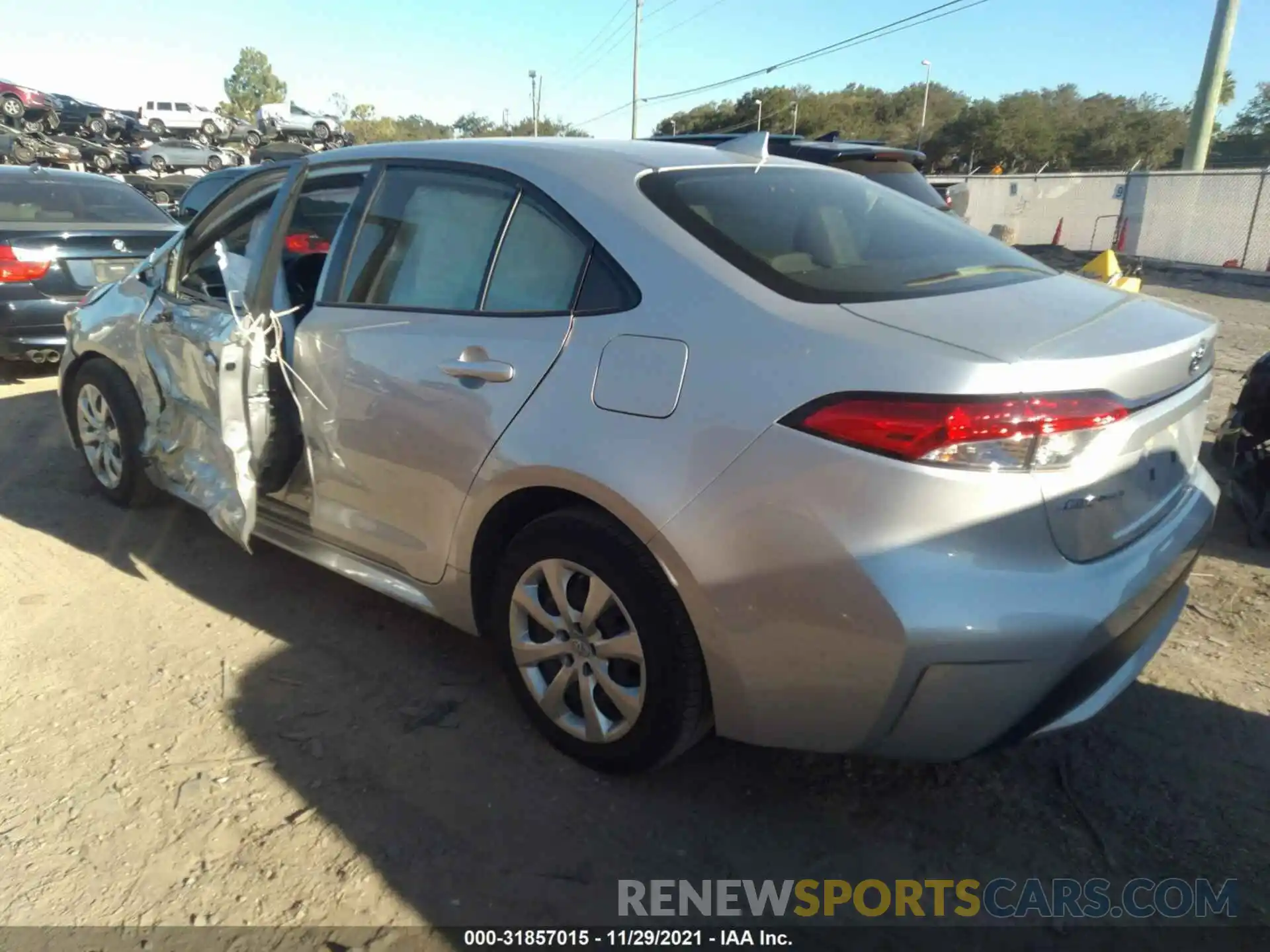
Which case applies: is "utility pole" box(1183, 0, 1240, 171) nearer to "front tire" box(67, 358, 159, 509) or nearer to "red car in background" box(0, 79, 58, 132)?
"front tire" box(67, 358, 159, 509)

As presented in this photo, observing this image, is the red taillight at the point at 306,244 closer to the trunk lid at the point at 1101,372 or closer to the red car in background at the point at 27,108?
the trunk lid at the point at 1101,372

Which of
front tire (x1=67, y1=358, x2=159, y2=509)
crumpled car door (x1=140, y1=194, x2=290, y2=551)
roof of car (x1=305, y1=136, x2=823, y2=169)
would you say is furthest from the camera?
front tire (x1=67, y1=358, x2=159, y2=509)

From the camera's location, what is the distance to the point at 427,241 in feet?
9.93

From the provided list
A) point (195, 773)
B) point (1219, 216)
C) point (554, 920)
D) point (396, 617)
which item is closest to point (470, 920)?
point (554, 920)

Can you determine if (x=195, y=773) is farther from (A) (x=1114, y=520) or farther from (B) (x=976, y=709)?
(A) (x=1114, y=520)

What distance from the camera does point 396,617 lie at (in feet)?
11.9

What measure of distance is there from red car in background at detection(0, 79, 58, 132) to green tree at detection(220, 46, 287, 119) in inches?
2469

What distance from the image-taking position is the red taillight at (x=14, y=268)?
6.53 metres

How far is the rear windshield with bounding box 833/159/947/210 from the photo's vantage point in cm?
680

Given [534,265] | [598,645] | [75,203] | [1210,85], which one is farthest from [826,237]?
[1210,85]

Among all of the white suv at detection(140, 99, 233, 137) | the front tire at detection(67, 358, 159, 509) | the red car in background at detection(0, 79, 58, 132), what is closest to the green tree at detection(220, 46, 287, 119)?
the white suv at detection(140, 99, 233, 137)

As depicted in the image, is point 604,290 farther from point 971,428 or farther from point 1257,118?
point 1257,118

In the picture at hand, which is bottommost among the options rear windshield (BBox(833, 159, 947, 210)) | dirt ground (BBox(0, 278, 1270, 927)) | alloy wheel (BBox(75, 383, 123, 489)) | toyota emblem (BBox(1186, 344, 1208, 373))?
dirt ground (BBox(0, 278, 1270, 927))

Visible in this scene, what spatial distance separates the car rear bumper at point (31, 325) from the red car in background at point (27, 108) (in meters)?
30.7
